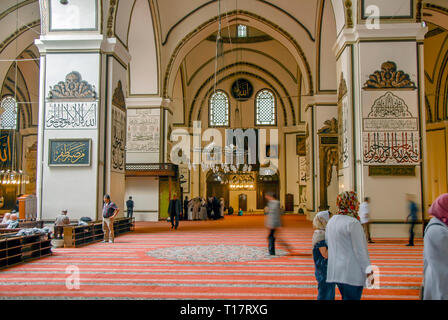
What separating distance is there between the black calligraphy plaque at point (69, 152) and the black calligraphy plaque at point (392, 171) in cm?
545

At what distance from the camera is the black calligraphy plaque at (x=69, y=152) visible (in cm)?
830

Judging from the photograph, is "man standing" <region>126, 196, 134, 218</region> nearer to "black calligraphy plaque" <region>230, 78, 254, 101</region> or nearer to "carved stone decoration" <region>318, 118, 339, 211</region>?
"carved stone decoration" <region>318, 118, 339, 211</region>

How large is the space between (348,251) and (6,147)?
17.8 meters

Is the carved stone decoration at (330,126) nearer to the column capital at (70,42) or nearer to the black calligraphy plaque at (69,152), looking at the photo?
the column capital at (70,42)

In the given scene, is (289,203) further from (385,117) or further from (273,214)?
(273,214)

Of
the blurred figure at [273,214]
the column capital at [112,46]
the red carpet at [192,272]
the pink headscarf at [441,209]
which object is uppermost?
the column capital at [112,46]

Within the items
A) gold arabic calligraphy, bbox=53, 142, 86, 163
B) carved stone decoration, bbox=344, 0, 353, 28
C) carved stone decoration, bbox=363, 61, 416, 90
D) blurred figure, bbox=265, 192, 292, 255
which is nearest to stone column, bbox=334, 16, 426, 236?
carved stone decoration, bbox=363, 61, 416, 90

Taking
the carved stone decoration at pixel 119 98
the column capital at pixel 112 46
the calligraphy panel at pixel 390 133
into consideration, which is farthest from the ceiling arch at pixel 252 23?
the calligraphy panel at pixel 390 133

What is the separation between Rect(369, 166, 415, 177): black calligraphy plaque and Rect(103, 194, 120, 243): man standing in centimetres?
474

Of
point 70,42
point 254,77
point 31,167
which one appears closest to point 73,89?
point 70,42

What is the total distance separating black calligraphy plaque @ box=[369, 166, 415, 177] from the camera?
8.00 metres

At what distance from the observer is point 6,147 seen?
17.5 m

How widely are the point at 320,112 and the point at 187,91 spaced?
7.90 m
